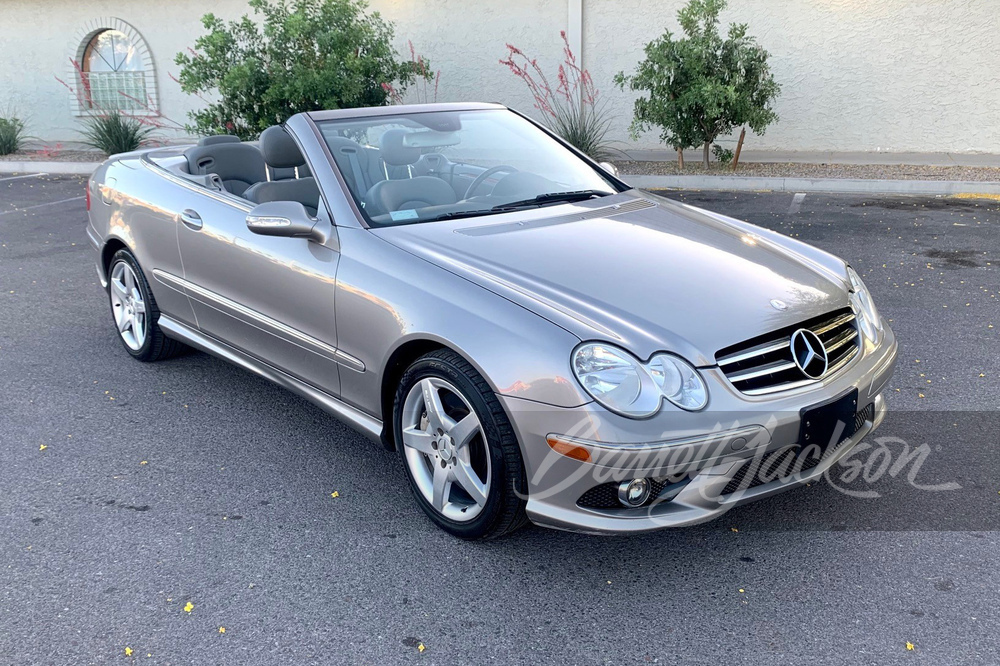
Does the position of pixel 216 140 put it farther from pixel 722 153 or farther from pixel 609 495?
pixel 722 153

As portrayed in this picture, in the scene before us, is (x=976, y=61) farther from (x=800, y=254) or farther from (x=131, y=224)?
(x=131, y=224)

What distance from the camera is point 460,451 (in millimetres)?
3148

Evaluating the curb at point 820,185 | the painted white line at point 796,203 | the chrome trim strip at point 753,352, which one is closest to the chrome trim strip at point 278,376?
the chrome trim strip at point 753,352

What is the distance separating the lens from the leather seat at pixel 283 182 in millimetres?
4246

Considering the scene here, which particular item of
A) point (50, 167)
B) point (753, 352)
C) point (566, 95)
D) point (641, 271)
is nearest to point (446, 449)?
point (641, 271)

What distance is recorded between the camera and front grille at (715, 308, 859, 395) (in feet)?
9.46

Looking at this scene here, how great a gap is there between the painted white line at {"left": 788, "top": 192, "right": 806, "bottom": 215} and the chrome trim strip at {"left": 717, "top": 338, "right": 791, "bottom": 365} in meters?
6.55

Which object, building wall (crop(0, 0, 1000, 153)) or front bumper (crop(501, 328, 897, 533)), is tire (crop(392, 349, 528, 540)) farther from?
building wall (crop(0, 0, 1000, 153))

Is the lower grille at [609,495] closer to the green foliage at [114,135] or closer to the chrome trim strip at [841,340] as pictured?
the chrome trim strip at [841,340]

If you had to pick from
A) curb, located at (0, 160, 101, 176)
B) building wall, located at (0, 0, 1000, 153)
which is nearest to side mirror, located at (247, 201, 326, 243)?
building wall, located at (0, 0, 1000, 153)

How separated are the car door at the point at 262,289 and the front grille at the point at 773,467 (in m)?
1.63

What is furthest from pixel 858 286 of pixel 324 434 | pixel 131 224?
pixel 131 224

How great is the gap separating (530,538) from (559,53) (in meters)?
11.3

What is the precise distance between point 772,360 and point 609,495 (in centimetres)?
72
